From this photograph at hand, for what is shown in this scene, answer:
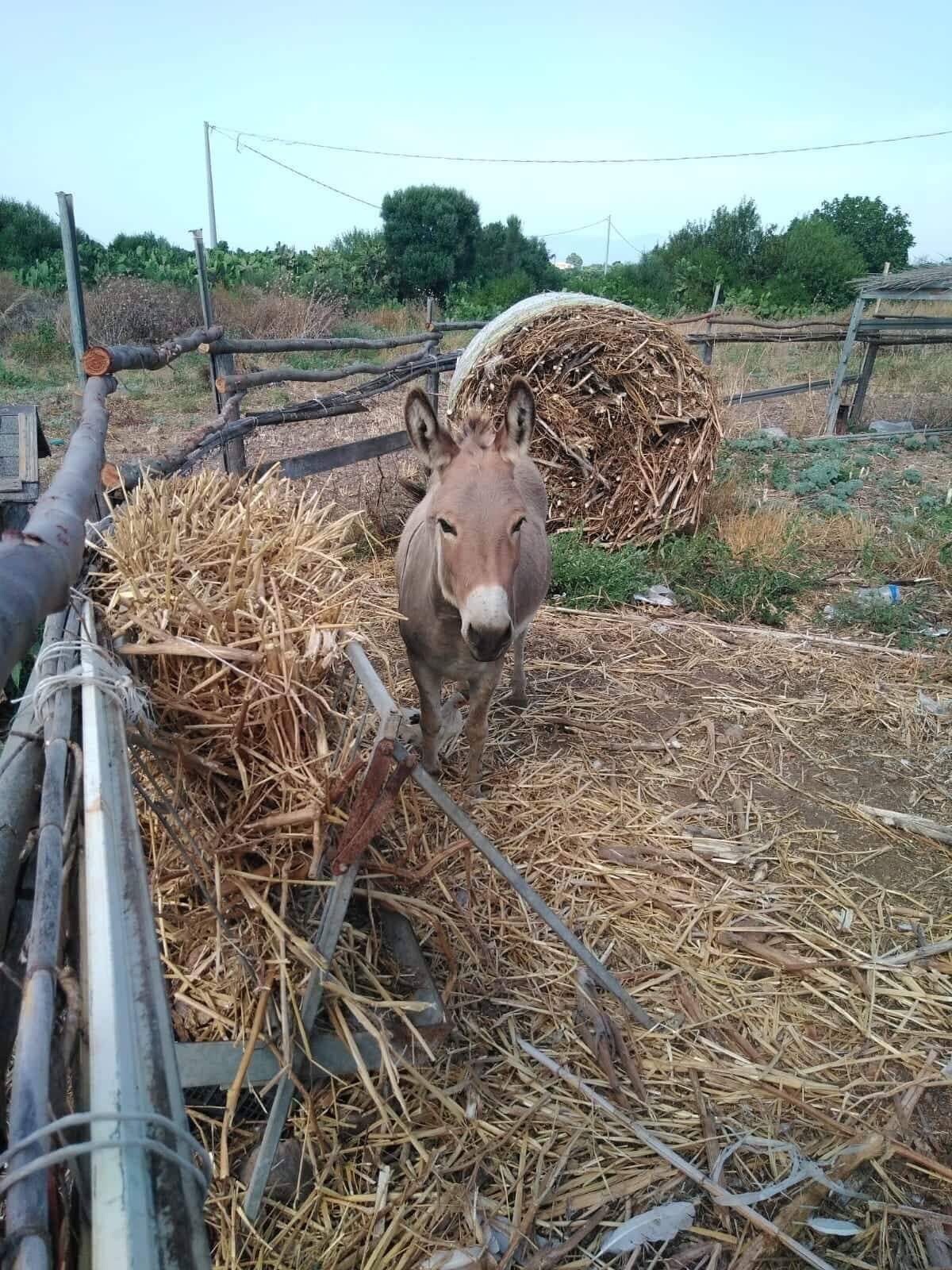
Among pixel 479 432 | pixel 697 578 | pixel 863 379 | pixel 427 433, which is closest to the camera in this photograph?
pixel 427 433

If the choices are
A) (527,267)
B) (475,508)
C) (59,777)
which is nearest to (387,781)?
(59,777)

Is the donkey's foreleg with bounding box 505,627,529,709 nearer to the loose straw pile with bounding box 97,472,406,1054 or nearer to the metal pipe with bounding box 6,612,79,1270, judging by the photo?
the loose straw pile with bounding box 97,472,406,1054

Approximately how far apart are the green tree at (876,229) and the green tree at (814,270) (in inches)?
474

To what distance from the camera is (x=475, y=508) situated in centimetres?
279

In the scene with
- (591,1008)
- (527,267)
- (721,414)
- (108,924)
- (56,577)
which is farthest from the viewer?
(527,267)

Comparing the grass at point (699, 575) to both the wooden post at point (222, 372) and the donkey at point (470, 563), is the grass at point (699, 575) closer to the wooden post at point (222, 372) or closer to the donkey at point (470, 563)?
the donkey at point (470, 563)

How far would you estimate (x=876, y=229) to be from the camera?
45.7 metres

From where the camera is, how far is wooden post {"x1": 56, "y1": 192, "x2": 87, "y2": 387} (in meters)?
3.60

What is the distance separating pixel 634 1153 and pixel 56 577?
225 cm

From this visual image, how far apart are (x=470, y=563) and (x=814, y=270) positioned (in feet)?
118

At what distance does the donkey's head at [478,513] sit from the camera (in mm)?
2570

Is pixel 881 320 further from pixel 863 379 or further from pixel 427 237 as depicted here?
pixel 427 237

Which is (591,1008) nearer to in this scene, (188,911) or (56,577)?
(188,911)

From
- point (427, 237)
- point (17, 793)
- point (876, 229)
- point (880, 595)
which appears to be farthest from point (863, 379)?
point (876, 229)
